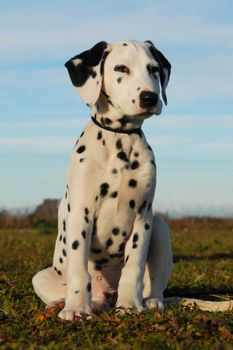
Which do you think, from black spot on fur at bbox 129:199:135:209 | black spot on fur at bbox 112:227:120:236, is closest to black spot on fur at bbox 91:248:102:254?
black spot on fur at bbox 112:227:120:236

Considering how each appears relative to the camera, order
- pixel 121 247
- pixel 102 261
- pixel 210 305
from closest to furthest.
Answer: pixel 121 247
pixel 102 261
pixel 210 305

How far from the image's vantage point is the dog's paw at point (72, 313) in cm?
612

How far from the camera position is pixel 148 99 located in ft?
20.3

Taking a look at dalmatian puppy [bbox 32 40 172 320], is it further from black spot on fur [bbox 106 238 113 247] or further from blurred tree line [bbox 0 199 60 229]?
blurred tree line [bbox 0 199 60 229]

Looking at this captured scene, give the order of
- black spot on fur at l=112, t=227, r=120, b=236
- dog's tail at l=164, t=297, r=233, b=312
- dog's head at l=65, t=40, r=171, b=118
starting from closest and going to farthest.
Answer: dog's head at l=65, t=40, r=171, b=118 → black spot on fur at l=112, t=227, r=120, b=236 → dog's tail at l=164, t=297, r=233, b=312

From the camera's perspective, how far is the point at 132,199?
21.7 feet

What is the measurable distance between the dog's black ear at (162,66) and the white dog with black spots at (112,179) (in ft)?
0.04

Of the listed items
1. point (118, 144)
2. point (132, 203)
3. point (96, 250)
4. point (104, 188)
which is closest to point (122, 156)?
point (118, 144)

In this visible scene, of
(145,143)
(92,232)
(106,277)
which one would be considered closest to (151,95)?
(145,143)

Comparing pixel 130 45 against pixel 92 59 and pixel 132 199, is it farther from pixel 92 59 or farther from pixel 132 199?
pixel 132 199

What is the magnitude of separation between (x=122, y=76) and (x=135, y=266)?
170 centimetres

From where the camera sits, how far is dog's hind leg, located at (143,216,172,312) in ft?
23.1

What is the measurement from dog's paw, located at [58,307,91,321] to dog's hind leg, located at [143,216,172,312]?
921mm

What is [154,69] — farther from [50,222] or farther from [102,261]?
[50,222]
